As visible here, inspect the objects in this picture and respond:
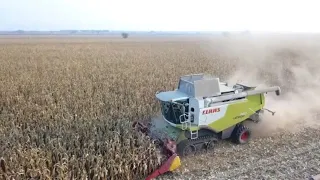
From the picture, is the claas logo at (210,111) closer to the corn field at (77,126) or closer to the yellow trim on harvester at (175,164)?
the yellow trim on harvester at (175,164)

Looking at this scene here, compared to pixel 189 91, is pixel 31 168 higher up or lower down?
lower down

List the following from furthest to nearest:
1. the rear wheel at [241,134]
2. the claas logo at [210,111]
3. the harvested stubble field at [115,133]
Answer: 1. the rear wheel at [241,134]
2. the claas logo at [210,111]
3. the harvested stubble field at [115,133]

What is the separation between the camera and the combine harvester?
8562 millimetres

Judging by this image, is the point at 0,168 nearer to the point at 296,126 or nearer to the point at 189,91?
the point at 189,91

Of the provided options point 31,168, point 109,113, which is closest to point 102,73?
point 109,113

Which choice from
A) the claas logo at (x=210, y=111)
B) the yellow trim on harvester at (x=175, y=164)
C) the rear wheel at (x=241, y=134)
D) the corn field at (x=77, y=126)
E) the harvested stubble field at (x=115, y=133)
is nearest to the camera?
the corn field at (x=77, y=126)

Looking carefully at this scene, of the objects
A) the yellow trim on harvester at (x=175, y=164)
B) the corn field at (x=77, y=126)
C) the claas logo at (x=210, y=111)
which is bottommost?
the yellow trim on harvester at (x=175, y=164)

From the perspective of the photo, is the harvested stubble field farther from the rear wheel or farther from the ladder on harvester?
the ladder on harvester

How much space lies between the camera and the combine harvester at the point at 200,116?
8562mm

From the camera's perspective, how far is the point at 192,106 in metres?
8.55

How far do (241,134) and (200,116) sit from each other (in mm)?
1959

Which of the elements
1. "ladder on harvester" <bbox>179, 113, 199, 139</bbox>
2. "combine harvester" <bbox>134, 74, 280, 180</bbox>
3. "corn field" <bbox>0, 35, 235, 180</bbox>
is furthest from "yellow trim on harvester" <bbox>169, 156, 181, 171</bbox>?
"ladder on harvester" <bbox>179, 113, 199, 139</bbox>

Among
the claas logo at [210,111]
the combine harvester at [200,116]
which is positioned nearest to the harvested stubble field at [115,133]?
the combine harvester at [200,116]

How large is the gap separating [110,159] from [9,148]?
2.56 m
